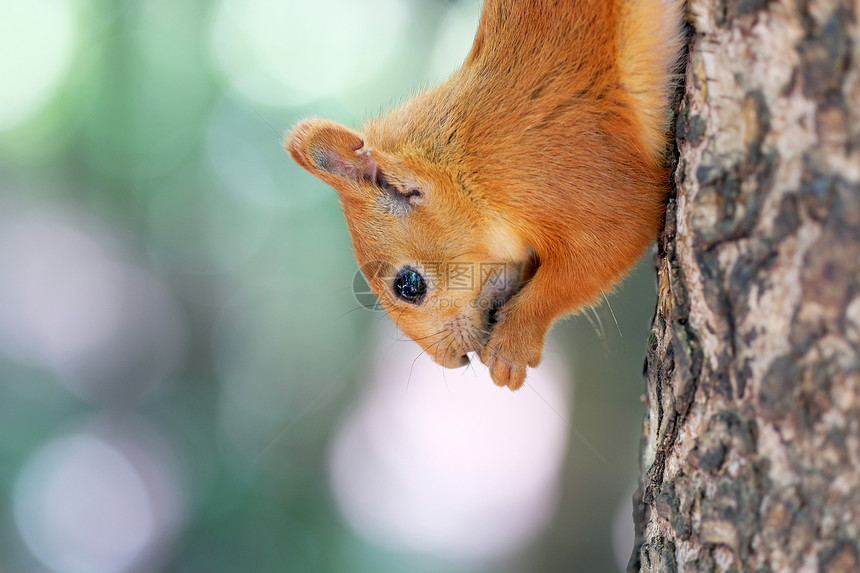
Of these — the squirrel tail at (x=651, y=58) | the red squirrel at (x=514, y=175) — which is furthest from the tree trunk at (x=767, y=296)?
the red squirrel at (x=514, y=175)

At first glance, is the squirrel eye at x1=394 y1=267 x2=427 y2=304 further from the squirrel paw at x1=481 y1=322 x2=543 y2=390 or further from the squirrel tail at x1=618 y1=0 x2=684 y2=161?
the squirrel tail at x1=618 y1=0 x2=684 y2=161

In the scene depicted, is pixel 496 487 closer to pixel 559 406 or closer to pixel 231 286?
pixel 559 406

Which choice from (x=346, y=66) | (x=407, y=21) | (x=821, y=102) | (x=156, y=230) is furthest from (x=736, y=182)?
(x=156, y=230)

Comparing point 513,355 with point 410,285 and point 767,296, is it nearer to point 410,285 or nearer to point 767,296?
point 410,285

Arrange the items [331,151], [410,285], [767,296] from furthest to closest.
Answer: [410,285] < [331,151] < [767,296]

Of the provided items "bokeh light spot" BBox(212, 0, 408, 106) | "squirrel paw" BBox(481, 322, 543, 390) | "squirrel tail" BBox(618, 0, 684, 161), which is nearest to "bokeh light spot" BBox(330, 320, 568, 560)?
"squirrel paw" BBox(481, 322, 543, 390)

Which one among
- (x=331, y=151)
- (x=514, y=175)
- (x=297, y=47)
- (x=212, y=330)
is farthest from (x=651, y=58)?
(x=212, y=330)

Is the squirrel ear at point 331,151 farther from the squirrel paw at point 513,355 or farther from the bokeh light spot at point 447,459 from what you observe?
the bokeh light spot at point 447,459
